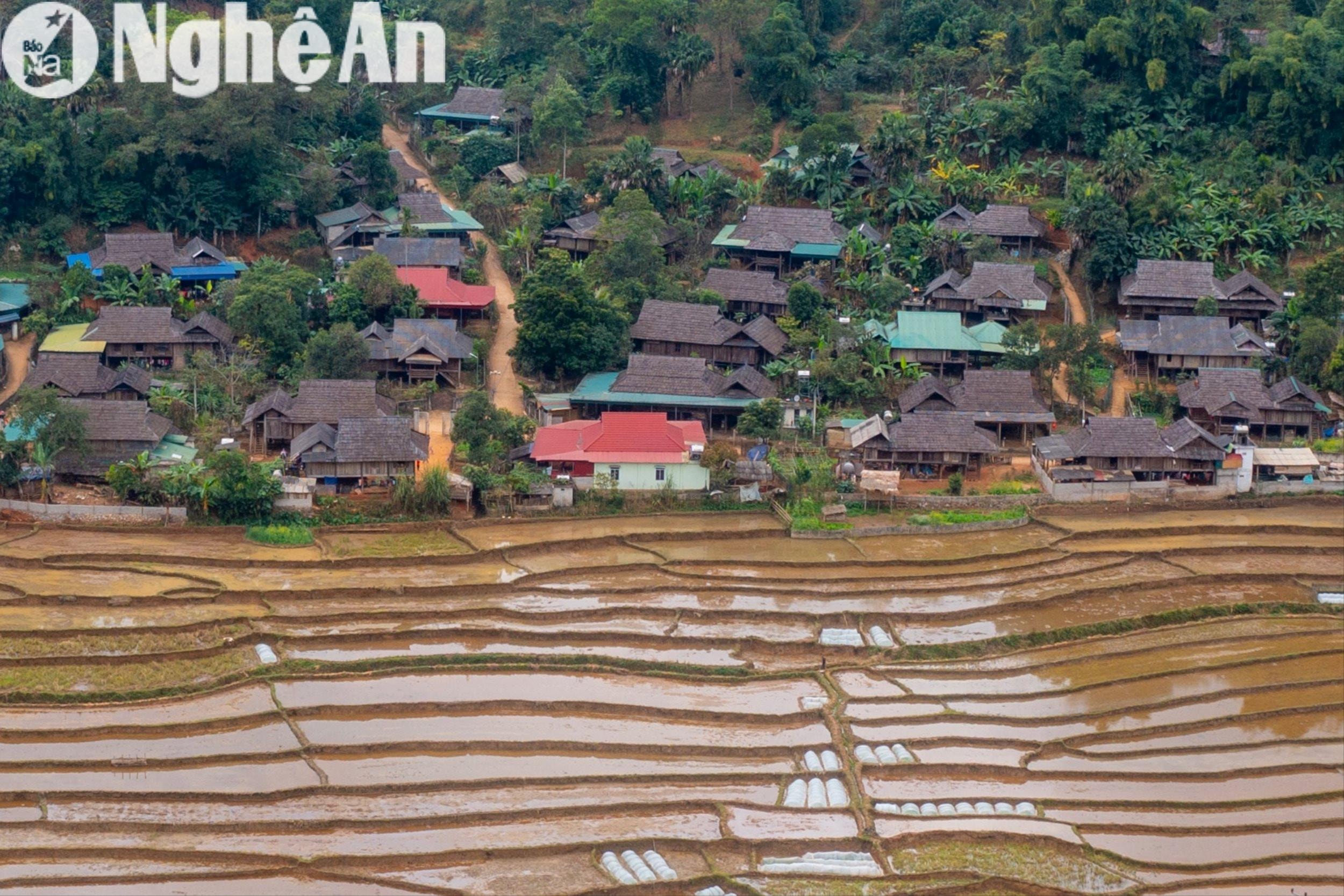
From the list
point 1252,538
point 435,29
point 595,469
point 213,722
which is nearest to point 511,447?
point 595,469

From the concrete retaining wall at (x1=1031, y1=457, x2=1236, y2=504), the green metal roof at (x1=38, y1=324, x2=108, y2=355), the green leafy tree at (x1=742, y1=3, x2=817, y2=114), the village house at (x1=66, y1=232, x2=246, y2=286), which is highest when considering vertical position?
the green leafy tree at (x1=742, y1=3, x2=817, y2=114)

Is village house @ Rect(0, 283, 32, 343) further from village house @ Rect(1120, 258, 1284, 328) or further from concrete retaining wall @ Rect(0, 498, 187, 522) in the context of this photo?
village house @ Rect(1120, 258, 1284, 328)

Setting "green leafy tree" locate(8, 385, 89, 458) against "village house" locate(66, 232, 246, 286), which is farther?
"village house" locate(66, 232, 246, 286)

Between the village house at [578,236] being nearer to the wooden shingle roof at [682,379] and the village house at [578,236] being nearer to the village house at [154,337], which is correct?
the wooden shingle roof at [682,379]

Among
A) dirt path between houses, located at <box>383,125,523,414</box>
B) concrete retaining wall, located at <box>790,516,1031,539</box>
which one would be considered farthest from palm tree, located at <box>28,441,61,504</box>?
concrete retaining wall, located at <box>790,516,1031,539</box>

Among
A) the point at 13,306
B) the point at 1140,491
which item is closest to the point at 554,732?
the point at 1140,491

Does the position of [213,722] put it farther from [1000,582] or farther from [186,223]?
[186,223]
